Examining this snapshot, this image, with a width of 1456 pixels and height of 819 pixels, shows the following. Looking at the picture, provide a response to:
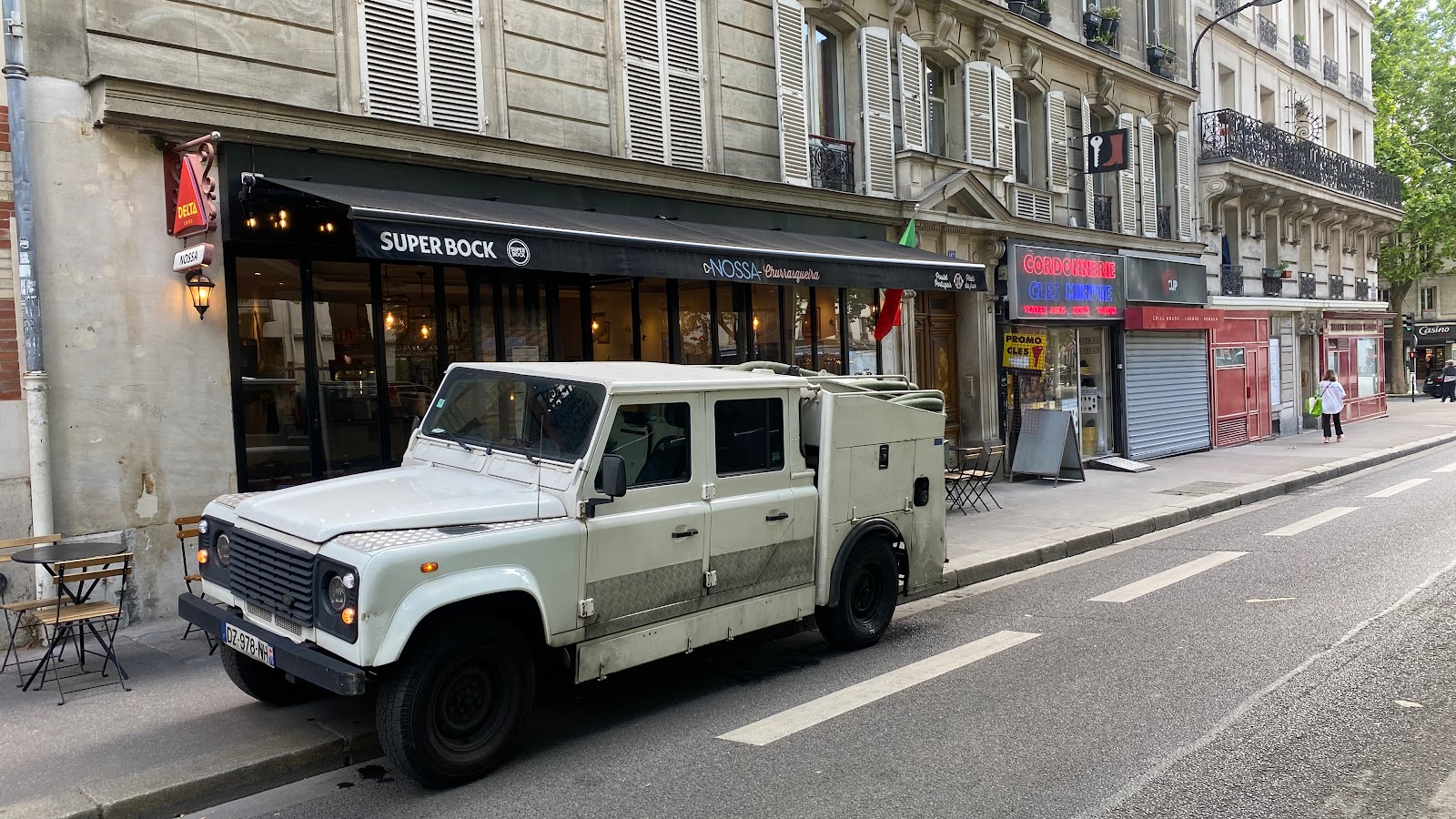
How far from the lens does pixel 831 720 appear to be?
18.8 ft

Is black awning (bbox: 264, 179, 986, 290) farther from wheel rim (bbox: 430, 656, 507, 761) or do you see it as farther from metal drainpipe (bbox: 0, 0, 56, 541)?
wheel rim (bbox: 430, 656, 507, 761)

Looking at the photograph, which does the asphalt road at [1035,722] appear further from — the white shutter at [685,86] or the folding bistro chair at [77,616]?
the white shutter at [685,86]

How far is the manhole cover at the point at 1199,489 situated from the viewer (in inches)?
610

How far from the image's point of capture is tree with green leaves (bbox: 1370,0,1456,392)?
37.4 m

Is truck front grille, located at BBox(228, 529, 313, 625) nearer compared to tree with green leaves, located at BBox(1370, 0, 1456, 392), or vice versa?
truck front grille, located at BBox(228, 529, 313, 625)

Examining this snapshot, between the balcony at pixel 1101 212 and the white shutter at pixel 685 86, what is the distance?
1055cm

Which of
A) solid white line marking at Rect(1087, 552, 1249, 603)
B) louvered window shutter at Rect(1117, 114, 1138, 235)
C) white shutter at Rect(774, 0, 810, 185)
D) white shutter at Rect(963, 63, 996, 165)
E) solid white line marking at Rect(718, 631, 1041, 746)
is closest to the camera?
solid white line marking at Rect(718, 631, 1041, 746)

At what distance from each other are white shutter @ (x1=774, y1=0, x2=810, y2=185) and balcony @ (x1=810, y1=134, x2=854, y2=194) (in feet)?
1.05

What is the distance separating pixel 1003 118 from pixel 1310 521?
850 cm

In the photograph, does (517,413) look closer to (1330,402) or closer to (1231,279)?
(1330,402)

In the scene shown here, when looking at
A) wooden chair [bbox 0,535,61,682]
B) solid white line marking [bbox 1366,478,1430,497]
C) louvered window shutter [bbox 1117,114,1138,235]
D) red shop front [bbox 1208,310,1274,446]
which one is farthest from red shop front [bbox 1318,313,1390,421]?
wooden chair [bbox 0,535,61,682]

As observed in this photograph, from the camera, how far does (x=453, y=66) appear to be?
10031 millimetres

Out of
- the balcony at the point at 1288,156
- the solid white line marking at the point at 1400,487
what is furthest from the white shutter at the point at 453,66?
the balcony at the point at 1288,156

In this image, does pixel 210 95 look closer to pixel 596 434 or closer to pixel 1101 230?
pixel 596 434
